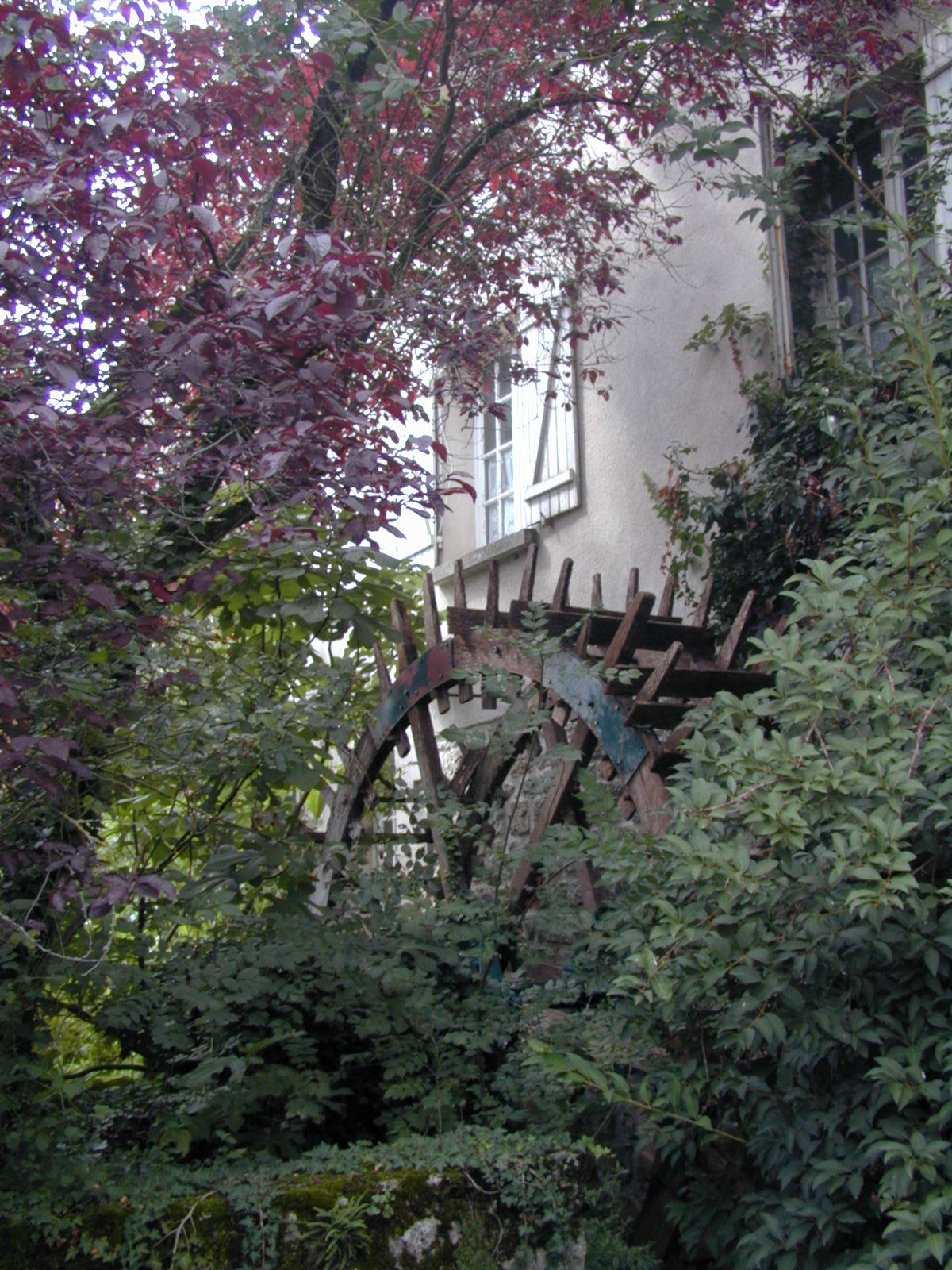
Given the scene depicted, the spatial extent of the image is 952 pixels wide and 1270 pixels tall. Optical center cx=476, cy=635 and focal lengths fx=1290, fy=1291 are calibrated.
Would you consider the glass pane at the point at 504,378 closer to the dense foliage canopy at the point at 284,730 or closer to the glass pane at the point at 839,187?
the dense foliage canopy at the point at 284,730

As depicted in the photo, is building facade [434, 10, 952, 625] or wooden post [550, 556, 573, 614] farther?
wooden post [550, 556, 573, 614]

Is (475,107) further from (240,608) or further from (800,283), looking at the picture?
(240,608)

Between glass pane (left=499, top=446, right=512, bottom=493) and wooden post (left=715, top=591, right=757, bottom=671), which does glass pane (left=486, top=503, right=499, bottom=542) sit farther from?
wooden post (left=715, top=591, right=757, bottom=671)

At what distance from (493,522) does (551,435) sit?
1049 millimetres

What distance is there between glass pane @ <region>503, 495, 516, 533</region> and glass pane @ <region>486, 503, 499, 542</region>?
0.31ft

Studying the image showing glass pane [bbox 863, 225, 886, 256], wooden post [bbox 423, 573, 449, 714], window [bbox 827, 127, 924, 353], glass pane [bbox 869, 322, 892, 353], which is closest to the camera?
window [bbox 827, 127, 924, 353]

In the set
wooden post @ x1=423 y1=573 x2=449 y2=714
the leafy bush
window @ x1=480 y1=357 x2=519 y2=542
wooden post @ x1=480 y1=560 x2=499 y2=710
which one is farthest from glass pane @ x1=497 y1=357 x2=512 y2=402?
the leafy bush

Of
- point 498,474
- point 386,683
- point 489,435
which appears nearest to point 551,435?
point 498,474

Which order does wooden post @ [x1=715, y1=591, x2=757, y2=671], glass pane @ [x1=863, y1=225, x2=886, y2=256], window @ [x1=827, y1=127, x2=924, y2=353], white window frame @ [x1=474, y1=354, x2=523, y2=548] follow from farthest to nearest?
white window frame @ [x1=474, y1=354, x2=523, y2=548] → glass pane @ [x1=863, y1=225, x2=886, y2=256] → window @ [x1=827, y1=127, x2=924, y2=353] → wooden post @ [x1=715, y1=591, x2=757, y2=671]

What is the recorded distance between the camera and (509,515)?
834 centimetres

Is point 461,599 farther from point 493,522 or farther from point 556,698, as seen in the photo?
point 493,522

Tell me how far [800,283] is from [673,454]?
0.99m

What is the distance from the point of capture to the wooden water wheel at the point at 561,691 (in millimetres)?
4648

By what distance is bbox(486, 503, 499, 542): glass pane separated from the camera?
851cm
